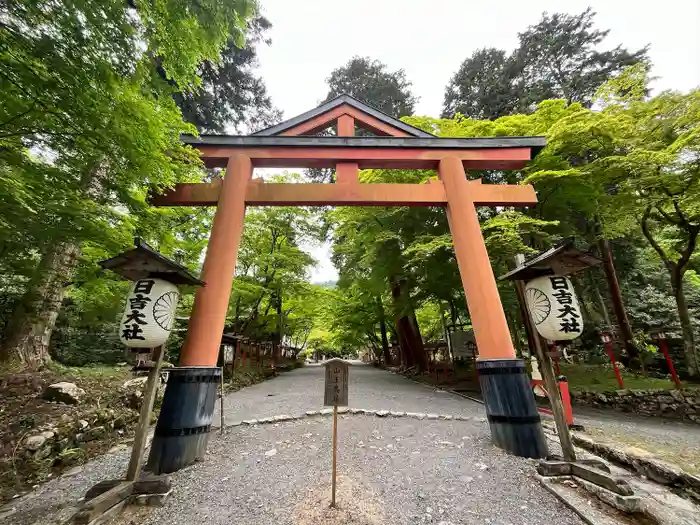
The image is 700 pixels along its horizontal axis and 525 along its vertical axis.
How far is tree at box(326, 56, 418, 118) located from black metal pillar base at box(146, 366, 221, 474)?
13.6 m

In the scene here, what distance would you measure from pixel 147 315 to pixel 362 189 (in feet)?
12.2

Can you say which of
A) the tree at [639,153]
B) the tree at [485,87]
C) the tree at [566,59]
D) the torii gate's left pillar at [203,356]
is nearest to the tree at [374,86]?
the tree at [485,87]

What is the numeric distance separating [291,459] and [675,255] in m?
14.3

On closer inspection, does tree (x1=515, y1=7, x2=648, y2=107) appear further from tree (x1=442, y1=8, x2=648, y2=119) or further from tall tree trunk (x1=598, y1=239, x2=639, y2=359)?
tall tree trunk (x1=598, y1=239, x2=639, y2=359)

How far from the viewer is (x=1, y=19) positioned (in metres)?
2.49

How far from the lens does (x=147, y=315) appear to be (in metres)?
3.15

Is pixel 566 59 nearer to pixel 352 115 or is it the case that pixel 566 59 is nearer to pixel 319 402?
pixel 352 115

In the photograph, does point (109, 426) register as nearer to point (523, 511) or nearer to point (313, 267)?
point (523, 511)

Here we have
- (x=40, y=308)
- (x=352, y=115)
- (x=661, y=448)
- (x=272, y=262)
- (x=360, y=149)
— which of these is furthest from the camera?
(x=272, y=262)

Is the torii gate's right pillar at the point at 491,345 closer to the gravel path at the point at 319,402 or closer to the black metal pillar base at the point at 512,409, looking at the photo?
the black metal pillar base at the point at 512,409

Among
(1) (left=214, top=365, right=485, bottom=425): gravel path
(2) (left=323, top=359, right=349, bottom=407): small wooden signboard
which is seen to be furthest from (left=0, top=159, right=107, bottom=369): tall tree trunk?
(2) (left=323, top=359, right=349, bottom=407): small wooden signboard

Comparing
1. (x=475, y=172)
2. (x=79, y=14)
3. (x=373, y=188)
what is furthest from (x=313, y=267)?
(x=79, y=14)

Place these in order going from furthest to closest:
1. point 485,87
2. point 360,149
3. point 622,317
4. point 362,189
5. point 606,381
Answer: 1. point 485,87
2. point 622,317
3. point 606,381
4. point 360,149
5. point 362,189

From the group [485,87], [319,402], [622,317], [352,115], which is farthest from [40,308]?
[485,87]
